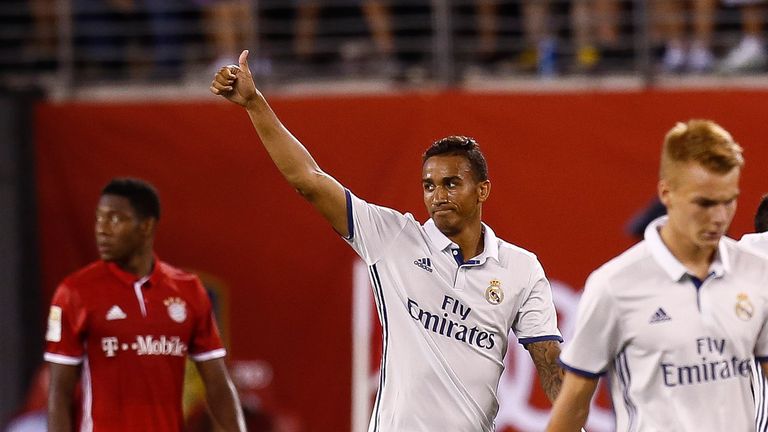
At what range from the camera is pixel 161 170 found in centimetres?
1175

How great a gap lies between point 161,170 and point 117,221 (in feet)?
14.6

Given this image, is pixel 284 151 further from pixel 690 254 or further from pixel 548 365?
pixel 690 254

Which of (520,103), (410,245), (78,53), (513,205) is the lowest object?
(410,245)

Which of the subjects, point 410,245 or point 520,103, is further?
point 520,103

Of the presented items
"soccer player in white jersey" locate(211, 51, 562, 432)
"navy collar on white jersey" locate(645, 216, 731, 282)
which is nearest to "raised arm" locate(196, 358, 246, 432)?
"soccer player in white jersey" locate(211, 51, 562, 432)

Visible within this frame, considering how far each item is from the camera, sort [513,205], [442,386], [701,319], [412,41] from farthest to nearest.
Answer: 1. [412,41]
2. [513,205]
3. [442,386]
4. [701,319]

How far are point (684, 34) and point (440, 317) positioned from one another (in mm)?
6191

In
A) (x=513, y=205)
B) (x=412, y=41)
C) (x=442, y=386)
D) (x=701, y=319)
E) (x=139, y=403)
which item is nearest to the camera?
(x=701, y=319)

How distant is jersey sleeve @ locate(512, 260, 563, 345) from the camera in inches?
239

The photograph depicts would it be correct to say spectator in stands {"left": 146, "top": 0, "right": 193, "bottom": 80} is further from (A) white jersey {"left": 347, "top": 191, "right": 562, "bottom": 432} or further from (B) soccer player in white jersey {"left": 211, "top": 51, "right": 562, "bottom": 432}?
(A) white jersey {"left": 347, "top": 191, "right": 562, "bottom": 432}

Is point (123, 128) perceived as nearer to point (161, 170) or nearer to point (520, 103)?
point (161, 170)

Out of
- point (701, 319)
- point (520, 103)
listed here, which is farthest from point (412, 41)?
point (701, 319)

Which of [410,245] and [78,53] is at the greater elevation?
[78,53]

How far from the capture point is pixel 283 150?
19.7 ft
